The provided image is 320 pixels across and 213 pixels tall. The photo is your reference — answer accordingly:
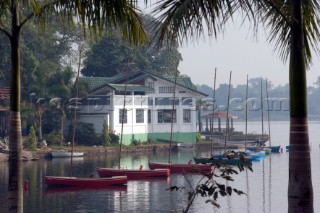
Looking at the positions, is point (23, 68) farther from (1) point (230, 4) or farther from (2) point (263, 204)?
(1) point (230, 4)

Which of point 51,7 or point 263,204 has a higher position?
point 51,7

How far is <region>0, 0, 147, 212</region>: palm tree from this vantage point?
11.5 m

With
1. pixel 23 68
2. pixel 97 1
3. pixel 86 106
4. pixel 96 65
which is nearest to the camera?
pixel 97 1

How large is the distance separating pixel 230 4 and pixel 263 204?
33043 millimetres

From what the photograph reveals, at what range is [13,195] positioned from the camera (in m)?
12.4

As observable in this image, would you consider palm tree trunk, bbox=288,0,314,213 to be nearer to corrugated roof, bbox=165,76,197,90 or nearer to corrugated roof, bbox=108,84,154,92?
corrugated roof, bbox=108,84,154,92

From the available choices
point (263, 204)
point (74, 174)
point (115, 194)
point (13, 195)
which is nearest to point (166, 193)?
point (115, 194)

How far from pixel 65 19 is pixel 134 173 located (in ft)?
141

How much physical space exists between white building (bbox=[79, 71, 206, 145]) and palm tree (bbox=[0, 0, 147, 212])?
212 feet

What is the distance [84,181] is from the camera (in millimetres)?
48438

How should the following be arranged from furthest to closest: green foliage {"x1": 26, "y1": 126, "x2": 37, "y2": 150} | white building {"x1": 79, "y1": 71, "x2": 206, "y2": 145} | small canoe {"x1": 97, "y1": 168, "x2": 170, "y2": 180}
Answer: white building {"x1": 79, "y1": 71, "x2": 206, "y2": 145}, green foliage {"x1": 26, "y1": 126, "x2": 37, "y2": 150}, small canoe {"x1": 97, "y1": 168, "x2": 170, "y2": 180}

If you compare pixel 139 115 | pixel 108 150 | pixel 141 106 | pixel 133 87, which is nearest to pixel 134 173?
pixel 108 150

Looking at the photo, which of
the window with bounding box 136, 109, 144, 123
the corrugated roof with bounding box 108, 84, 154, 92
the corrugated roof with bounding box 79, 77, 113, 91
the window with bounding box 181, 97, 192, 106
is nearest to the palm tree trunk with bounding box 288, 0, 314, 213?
the corrugated roof with bounding box 108, 84, 154, 92

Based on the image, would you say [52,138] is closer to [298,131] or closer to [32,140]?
[32,140]
